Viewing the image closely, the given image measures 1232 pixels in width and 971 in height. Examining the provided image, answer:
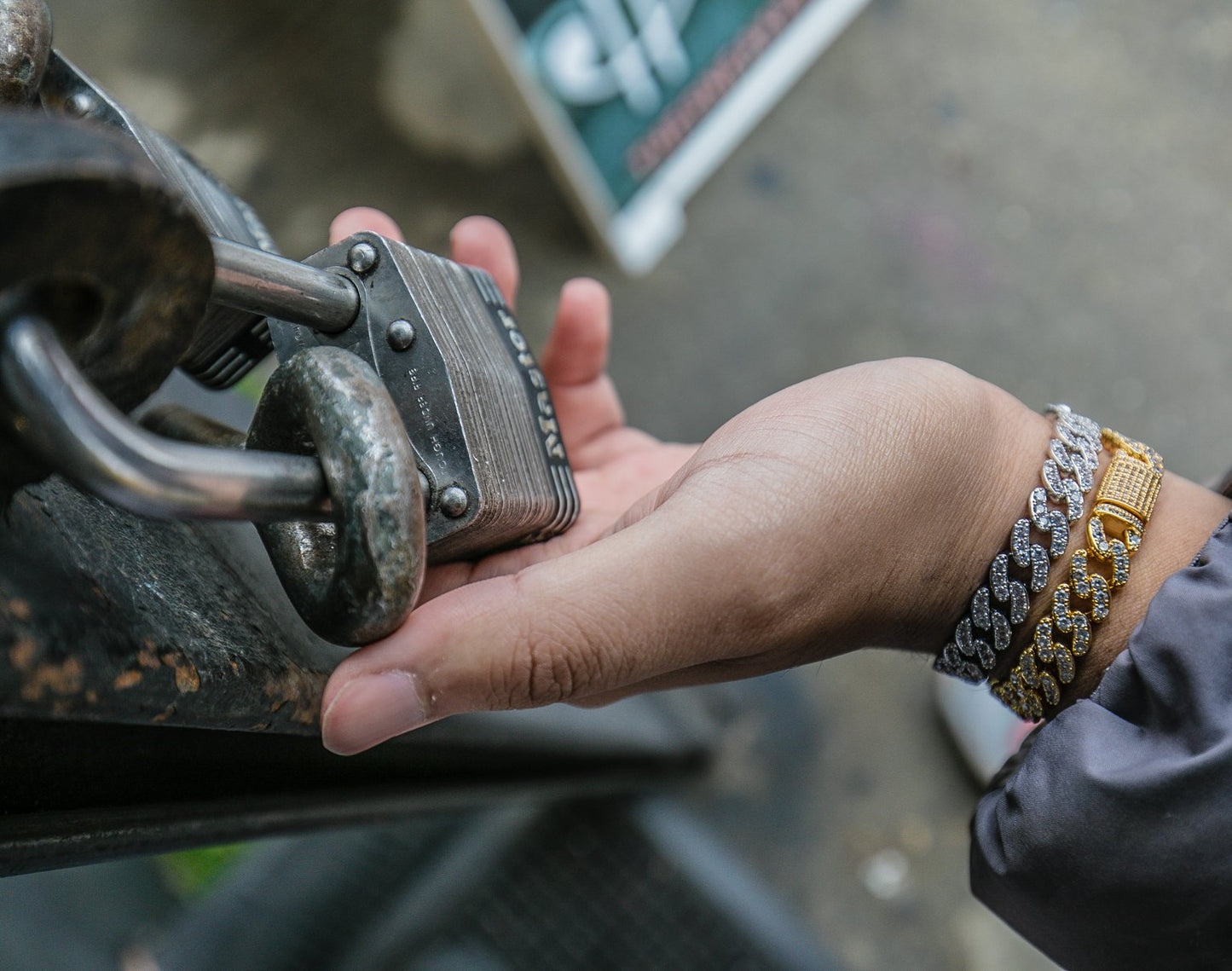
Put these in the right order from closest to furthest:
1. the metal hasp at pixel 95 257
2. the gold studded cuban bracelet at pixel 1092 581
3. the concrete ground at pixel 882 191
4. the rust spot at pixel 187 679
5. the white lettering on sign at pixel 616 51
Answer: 1. the metal hasp at pixel 95 257
2. the rust spot at pixel 187 679
3. the gold studded cuban bracelet at pixel 1092 581
4. the white lettering on sign at pixel 616 51
5. the concrete ground at pixel 882 191

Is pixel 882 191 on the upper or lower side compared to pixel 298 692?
lower

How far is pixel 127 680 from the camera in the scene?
37 centimetres

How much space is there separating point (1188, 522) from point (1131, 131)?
1423mm

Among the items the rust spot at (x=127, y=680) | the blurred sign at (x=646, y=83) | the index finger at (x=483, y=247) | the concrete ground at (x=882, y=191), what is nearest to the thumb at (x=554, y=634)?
the rust spot at (x=127, y=680)

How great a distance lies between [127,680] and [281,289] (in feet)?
0.66

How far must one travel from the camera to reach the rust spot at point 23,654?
0.33 metres

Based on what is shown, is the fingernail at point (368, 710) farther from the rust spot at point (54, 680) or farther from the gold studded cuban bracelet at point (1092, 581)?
the gold studded cuban bracelet at point (1092, 581)

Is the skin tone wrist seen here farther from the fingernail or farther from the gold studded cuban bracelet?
the fingernail

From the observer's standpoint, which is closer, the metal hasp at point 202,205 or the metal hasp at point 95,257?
the metal hasp at point 95,257

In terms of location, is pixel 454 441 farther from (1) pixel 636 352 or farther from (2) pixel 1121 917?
(1) pixel 636 352

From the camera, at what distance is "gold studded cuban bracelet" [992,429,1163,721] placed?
61cm

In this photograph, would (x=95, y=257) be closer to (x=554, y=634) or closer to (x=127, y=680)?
(x=127, y=680)

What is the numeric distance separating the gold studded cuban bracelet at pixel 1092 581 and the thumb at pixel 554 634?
198 millimetres

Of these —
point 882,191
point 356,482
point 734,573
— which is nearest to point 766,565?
point 734,573
